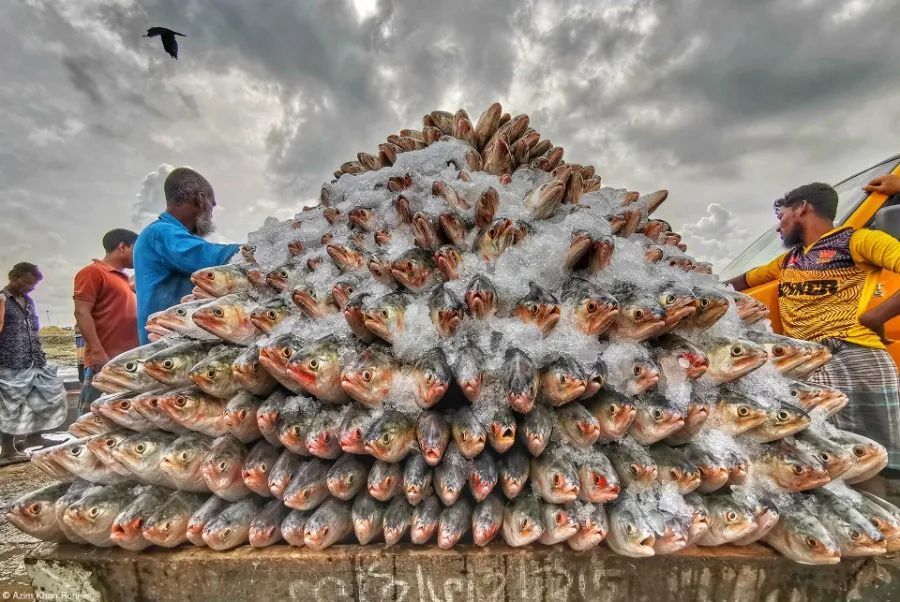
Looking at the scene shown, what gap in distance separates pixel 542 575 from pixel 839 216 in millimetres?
2950

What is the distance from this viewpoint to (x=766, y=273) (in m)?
3.01

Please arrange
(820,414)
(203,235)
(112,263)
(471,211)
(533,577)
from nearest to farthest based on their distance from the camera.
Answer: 1. (533,577)
2. (820,414)
3. (471,211)
4. (203,235)
5. (112,263)

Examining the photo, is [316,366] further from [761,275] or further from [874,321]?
[761,275]

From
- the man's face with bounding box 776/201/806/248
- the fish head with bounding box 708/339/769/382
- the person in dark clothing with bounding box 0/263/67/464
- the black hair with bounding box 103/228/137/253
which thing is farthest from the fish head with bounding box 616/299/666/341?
the person in dark clothing with bounding box 0/263/67/464

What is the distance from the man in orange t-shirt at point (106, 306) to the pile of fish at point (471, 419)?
2.67 m

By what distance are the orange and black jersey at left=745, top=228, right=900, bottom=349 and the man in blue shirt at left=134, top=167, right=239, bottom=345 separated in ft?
10.2

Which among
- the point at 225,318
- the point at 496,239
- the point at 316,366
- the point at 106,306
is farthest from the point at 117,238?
the point at 496,239

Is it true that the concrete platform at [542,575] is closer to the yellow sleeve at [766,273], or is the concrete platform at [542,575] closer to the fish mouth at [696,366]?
the fish mouth at [696,366]

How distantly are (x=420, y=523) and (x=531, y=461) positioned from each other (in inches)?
14.3

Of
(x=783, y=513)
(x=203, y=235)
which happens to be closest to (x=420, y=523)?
(x=783, y=513)

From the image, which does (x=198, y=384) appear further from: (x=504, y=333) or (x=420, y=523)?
(x=504, y=333)

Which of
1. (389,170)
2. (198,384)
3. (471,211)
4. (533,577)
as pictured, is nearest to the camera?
(533,577)

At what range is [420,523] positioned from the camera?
4.02ft

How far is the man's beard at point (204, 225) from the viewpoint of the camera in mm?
2813
